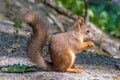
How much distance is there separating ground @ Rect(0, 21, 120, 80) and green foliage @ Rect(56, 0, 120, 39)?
465 centimetres

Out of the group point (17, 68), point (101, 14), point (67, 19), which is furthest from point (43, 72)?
point (101, 14)

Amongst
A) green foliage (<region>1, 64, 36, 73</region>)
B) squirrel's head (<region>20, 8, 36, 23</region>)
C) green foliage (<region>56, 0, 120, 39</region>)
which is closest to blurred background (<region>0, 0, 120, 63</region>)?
green foliage (<region>56, 0, 120, 39</region>)

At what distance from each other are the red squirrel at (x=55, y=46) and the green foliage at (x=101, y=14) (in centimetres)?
662

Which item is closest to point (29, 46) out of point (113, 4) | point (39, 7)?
point (39, 7)

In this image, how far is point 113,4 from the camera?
15188mm

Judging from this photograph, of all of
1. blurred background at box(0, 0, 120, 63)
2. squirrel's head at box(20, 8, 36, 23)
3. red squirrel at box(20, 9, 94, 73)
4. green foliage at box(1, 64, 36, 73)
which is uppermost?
blurred background at box(0, 0, 120, 63)

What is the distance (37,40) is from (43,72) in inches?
15.6

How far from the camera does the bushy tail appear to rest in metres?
5.82

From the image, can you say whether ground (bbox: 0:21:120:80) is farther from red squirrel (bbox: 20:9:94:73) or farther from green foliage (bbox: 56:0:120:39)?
green foliage (bbox: 56:0:120:39)

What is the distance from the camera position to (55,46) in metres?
5.88

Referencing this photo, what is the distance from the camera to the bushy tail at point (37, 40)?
5820mm

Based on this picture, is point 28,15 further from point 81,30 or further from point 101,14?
point 101,14

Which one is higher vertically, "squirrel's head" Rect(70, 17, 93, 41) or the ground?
"squirrel's head" Rect(70, 17, 93, 41)

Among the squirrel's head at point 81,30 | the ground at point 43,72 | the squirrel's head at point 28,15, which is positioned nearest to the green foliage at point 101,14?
the ground at point 43,72
